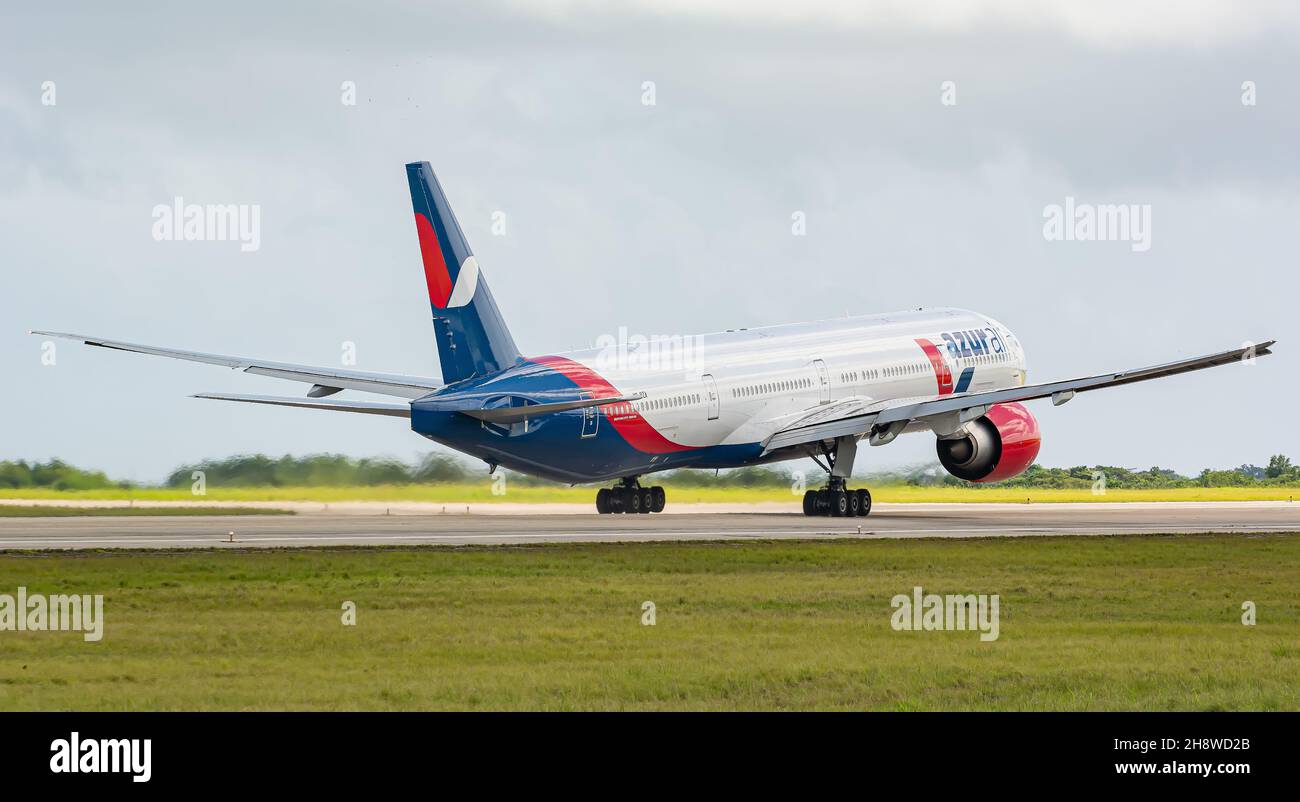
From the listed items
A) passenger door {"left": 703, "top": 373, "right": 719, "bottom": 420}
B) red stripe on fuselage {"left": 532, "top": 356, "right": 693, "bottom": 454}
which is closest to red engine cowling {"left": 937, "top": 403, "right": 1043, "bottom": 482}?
passenger door {"left": 703, "top": 373, "right": 719, "bottom": 420}

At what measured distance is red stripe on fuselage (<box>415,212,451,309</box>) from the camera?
4303 cm

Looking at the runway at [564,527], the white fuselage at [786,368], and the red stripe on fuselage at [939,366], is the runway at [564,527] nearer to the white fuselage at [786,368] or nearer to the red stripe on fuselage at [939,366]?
the white fuselage at [786,368]

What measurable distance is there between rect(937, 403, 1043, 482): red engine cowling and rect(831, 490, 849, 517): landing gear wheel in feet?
12.2

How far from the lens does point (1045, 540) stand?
40.1 metres

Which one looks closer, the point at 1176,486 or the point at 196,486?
the point at 196,486

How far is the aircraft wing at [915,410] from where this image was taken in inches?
1860

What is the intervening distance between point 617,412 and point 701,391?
4150 mm

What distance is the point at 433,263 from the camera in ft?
142

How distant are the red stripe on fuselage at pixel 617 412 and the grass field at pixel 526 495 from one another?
239 inches

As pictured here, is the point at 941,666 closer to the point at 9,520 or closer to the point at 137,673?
the point at 137,673

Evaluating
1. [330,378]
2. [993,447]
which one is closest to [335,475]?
[330,378]

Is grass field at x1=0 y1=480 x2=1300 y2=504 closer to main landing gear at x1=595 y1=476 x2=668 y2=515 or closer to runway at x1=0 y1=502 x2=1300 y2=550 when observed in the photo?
runway at x1=0 y1=502 x2=1300 y2=550
